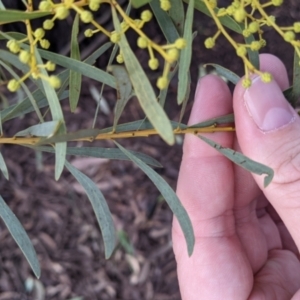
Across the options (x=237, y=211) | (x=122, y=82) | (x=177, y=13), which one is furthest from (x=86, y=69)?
(x=237, y=211)

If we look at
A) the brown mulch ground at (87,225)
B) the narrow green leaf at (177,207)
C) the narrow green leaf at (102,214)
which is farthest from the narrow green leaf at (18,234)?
the brown mulch ground at (87,225)

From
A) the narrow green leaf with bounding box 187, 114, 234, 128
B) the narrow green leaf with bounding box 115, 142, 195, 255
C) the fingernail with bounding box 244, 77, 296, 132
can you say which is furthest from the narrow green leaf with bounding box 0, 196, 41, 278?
the fingernail with bounding box 244, 77, 296, 132

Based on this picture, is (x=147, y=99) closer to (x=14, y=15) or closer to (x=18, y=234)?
(x=14, y=15)

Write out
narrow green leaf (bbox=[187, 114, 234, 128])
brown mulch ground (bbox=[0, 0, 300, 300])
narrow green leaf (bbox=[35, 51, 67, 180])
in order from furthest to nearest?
brown mulch ground (bbox=[0, 0, 300, 300]), narrow green leaf (bbox=[187, 114, 234, 128]), narrow green leaf (bbox=[35, 51, 67, 180])

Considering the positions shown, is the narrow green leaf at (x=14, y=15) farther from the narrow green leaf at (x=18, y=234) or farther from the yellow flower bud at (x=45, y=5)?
the narrow green leaf at (x=18, y=234)

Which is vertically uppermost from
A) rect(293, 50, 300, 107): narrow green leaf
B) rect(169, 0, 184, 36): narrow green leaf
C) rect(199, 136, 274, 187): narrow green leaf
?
rect(169, 0, 184, 36): narrow green leaf

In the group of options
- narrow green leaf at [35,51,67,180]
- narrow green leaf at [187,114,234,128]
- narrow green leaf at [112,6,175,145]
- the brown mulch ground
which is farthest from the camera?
the brown mulch ground

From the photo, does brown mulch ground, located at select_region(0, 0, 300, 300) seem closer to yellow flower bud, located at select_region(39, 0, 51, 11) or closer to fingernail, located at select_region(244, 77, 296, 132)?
fingernail, located at select_region(244, 77, 296, 132)
